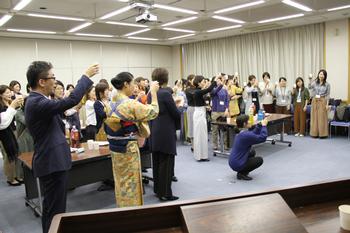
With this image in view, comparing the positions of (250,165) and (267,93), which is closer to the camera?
(250,165)

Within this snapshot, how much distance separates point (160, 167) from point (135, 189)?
0.80m

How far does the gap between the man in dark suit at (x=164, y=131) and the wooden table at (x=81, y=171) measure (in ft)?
1.93

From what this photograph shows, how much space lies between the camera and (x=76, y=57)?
9.23 metres

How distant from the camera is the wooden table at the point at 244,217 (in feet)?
3.40

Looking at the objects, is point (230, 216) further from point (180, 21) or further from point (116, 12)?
A: point (180, 21)

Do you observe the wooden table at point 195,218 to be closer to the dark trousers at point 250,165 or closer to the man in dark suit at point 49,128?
the man in dark suit at point 49,128

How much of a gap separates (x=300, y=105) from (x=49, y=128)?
6.29 meters

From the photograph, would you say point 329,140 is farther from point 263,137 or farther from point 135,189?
point 135,189

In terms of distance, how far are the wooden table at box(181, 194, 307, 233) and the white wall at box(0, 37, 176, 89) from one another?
8345mm

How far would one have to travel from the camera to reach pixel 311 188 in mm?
1372

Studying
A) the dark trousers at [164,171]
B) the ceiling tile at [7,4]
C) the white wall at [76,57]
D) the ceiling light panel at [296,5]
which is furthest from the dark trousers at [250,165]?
the white wall at [76,57]

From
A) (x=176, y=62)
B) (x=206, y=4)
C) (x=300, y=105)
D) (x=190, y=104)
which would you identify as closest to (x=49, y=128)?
(x=190, y=104)

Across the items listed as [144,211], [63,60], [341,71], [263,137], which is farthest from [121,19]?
[144,211]

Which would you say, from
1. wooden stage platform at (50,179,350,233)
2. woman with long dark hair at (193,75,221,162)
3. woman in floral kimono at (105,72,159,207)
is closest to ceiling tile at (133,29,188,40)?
woman with long dark hair at (193,75,221,162)
